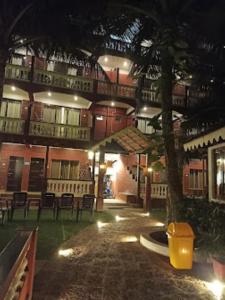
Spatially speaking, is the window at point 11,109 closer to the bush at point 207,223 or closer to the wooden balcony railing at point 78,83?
the wooden balcony railing at point 78,83

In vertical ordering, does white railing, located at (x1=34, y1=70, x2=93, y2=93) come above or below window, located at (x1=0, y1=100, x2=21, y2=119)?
above

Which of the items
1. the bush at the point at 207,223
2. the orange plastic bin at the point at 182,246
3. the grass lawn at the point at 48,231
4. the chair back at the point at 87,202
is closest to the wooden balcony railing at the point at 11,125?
the grass lawn at the point at 48,231

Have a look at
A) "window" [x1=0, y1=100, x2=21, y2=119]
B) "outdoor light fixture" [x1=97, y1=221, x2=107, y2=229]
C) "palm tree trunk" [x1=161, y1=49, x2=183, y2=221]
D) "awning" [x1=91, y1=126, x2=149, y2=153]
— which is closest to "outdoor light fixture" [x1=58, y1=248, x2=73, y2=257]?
"palm tree trunk" [x1=161, y1=49, x2=183, y2=221]

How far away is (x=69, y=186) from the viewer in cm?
1511

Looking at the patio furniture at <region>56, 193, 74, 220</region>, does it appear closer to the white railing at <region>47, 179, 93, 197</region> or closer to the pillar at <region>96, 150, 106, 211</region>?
the pillar at <region>96, 150, 106, 211</region>

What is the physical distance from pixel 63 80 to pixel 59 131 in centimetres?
316

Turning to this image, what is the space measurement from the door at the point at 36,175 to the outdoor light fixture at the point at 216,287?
45.5 ft

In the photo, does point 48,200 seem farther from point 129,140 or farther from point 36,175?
point 36,175

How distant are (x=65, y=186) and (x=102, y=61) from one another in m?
9.32

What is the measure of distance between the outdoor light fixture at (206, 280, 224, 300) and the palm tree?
220cm

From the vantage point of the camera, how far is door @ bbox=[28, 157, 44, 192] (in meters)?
17.0

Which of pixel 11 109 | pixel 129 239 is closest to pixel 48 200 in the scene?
pixel 129 239

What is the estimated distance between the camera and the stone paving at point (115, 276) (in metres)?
4.07

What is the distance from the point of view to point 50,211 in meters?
13.2
